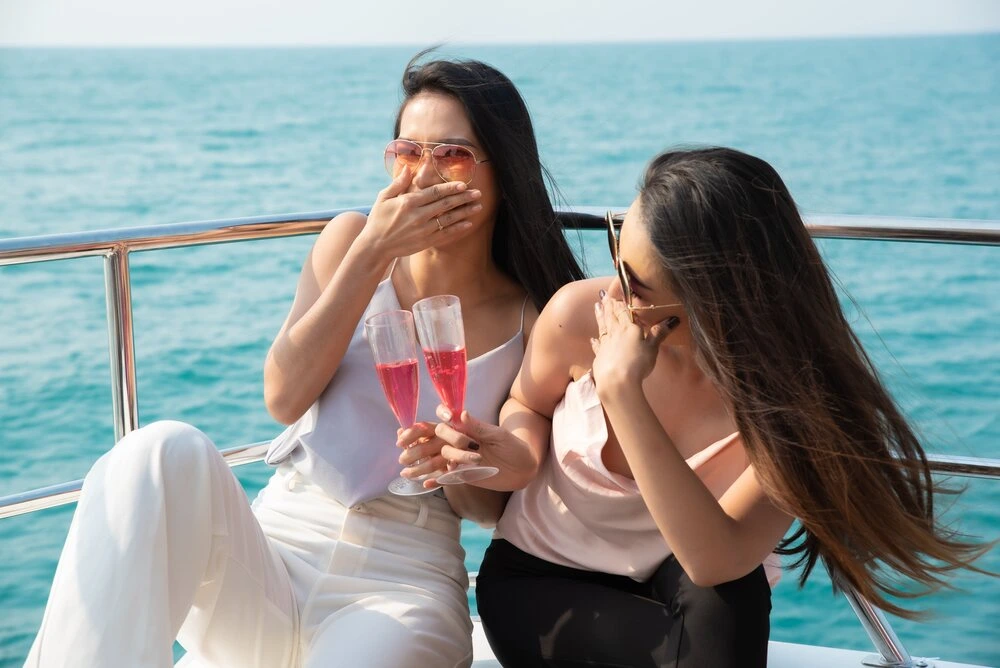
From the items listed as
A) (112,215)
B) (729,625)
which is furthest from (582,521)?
(112,215)

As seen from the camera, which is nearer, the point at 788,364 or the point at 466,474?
Answer: the point at 788,364

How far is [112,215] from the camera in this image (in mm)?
22172

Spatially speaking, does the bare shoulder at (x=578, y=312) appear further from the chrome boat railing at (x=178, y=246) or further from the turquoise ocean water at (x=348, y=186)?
the chrome boat railing at (x=178, y=246)

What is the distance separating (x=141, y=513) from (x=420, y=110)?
101 cm

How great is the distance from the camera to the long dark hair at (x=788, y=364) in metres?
1.75

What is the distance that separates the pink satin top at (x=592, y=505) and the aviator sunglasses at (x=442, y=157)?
0.50m

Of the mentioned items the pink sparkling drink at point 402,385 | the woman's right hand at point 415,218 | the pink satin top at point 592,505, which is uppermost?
the woman's right hand at point 415,218

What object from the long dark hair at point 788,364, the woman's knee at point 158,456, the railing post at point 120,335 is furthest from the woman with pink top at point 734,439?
the railing post at point 120,335

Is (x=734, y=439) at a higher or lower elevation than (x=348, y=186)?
higher

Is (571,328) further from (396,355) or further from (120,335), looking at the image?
(120,335)

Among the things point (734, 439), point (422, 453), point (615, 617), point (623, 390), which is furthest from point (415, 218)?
point (615, 617)

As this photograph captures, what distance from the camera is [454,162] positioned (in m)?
2.21

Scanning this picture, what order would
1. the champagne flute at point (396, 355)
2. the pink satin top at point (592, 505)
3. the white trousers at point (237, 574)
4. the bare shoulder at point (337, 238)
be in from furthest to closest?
the bare shoulder at point (337, 238) < the pink satin top at point (592, 505) < the champagne flute at point (396, 355) < the white trousers at point (237, 574)

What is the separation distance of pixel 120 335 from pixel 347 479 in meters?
0.68
